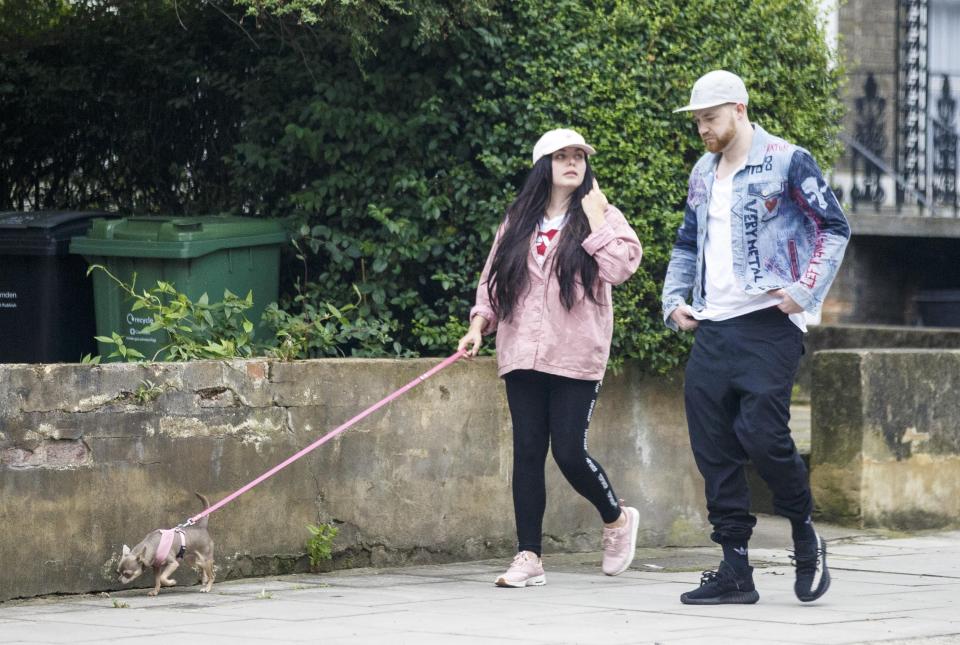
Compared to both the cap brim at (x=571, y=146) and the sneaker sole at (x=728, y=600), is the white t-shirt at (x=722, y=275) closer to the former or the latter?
the cap brim at (x=571, y=146)

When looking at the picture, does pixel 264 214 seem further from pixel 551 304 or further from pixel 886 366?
pixel 886 366

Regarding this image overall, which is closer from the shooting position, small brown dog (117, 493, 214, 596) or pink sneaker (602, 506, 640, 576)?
small brown dog (117, 493, 214, 596)

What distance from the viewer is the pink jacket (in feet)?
19.5

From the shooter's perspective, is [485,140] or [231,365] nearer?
[231,365]

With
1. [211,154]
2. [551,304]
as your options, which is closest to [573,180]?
[551,304]

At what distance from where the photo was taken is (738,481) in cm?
557

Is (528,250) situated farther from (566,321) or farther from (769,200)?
(769,200)

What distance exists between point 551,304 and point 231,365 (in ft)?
4.19

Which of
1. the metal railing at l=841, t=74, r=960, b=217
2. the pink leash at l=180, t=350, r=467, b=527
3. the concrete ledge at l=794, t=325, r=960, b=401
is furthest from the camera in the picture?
Answer: the metal railing at l=841, t=74, r=960, b=217

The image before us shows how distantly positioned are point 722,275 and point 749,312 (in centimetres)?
17

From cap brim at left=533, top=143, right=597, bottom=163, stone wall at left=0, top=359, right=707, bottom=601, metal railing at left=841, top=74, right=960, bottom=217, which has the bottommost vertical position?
stone wall at left=0, top=359, right=707, bottom=601

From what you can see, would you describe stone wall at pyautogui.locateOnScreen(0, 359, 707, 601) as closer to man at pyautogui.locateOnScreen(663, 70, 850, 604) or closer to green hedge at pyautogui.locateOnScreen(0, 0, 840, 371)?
green hedge at pyautogui.locateOnScreen(0, 0, 840, 371)

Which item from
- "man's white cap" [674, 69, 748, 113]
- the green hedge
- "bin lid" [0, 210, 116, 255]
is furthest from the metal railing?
"man's white cap" [674, 69, 748, 113]

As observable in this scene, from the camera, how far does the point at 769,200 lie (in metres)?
5.48
